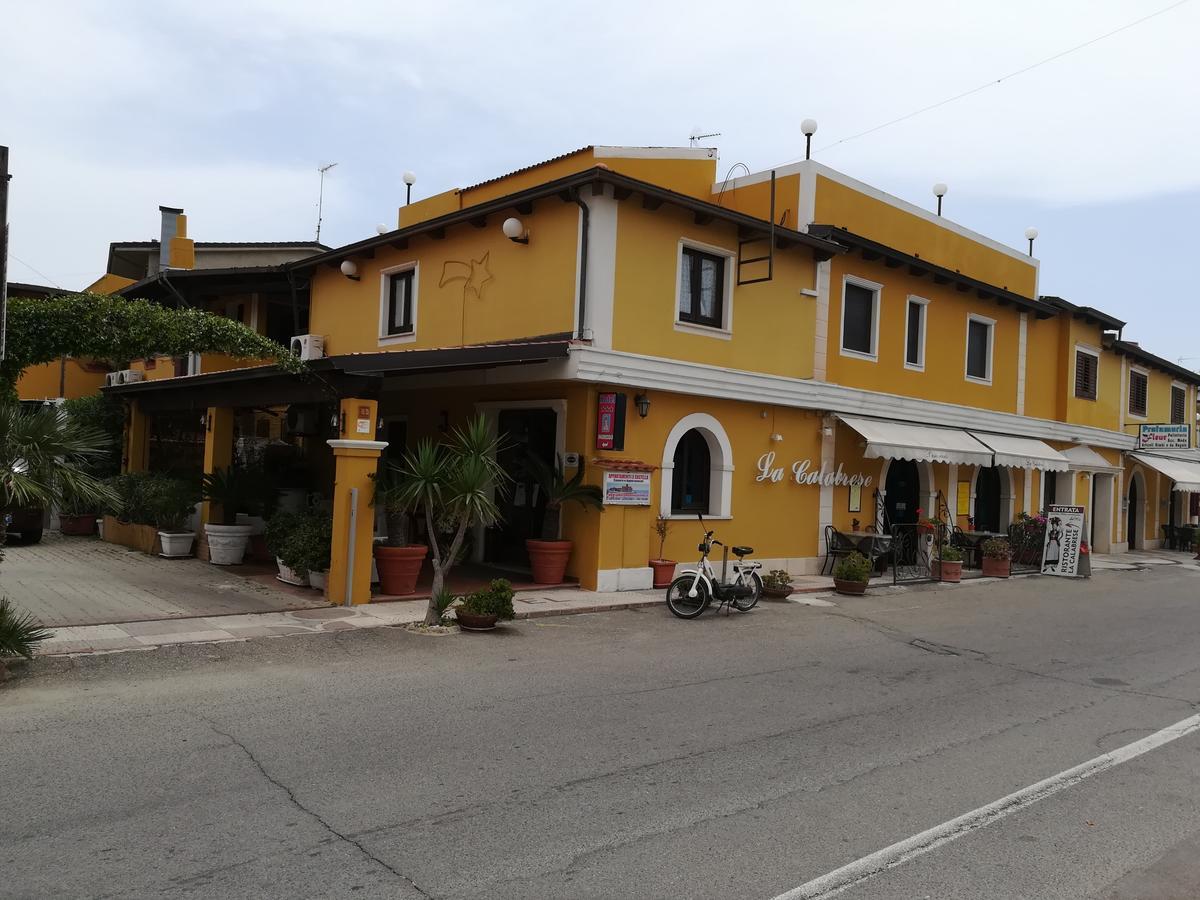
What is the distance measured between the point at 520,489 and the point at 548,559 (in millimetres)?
2274

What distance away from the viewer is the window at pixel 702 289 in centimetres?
1362

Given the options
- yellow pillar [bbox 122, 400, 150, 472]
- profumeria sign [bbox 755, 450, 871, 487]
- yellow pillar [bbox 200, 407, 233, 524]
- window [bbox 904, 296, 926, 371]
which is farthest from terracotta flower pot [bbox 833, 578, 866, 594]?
yellow pillar [bbox 122, 400, 150, 472]

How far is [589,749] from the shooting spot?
580 centimetres

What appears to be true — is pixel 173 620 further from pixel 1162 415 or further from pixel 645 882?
pixel 1162 415

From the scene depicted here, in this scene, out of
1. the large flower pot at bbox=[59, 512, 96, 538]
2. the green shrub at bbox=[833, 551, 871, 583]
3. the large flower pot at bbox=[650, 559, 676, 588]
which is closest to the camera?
the large flower pot at bbox=[650, 559, 676, 588]

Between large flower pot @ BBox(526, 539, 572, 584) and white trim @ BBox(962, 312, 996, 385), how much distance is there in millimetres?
11498

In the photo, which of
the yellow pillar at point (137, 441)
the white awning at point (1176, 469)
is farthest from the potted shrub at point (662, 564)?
the white awning at point (1176, 469)

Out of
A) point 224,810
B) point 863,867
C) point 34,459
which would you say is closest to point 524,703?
point 224,810

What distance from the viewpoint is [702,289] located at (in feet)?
45.6

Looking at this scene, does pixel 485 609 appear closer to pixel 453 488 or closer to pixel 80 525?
pixel 453 488

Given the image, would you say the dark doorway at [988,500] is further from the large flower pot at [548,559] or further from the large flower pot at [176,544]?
the large flower pot at [176,544]

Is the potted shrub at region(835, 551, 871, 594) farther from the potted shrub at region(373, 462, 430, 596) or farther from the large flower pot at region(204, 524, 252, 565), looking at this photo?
the large flower pot at region(204, 524, 252, 565)

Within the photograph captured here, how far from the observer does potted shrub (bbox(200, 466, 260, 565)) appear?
13.6 m

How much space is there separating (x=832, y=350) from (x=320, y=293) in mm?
10373
